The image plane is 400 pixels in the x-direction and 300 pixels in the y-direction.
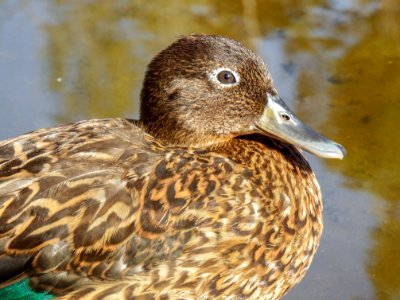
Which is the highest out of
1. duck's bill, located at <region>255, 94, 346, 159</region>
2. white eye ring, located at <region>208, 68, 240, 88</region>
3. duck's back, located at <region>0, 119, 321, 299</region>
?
white eye ring, located at <region>208, 68, 240, 88</region>

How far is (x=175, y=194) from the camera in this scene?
4867mm

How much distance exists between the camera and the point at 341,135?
278 inches

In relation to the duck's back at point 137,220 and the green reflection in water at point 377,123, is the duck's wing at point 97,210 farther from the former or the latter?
the green reflection in water at point 377,123

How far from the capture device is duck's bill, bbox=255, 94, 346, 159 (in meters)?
5.42

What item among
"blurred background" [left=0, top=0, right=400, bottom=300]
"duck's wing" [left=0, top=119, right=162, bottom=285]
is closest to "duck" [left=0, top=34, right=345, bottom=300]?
"duck's wing" [left=0, top=119, right=162, bottom=285]

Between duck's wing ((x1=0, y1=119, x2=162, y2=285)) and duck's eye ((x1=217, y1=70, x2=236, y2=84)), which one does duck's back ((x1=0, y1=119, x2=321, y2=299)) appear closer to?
duck's wing ((x1=0, y1=119, x2=162, y2=285))

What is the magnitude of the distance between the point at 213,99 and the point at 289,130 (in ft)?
1.48

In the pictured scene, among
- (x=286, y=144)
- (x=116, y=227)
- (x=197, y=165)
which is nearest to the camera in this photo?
(x=116, y=227)

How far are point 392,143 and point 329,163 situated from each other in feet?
1.68

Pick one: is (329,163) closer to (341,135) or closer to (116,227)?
(341,135)

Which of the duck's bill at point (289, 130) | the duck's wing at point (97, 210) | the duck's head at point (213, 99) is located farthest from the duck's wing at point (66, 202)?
the duck's bill at point (289, 130)

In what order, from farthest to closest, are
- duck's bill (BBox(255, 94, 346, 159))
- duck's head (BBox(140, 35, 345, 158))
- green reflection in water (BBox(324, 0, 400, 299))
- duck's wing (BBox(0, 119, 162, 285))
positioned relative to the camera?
green reflection in water (BBox(324, 0, 400, 299)), duck's bill (BBox(255, 94, 346, 159)), duck's head (BBox(140, 35, 345, 158)), duck's wing (BBox(0, 119, 162, 285))

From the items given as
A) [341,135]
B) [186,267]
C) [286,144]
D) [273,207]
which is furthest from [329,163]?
[186,267]

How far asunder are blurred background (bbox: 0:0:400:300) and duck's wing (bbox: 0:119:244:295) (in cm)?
123
